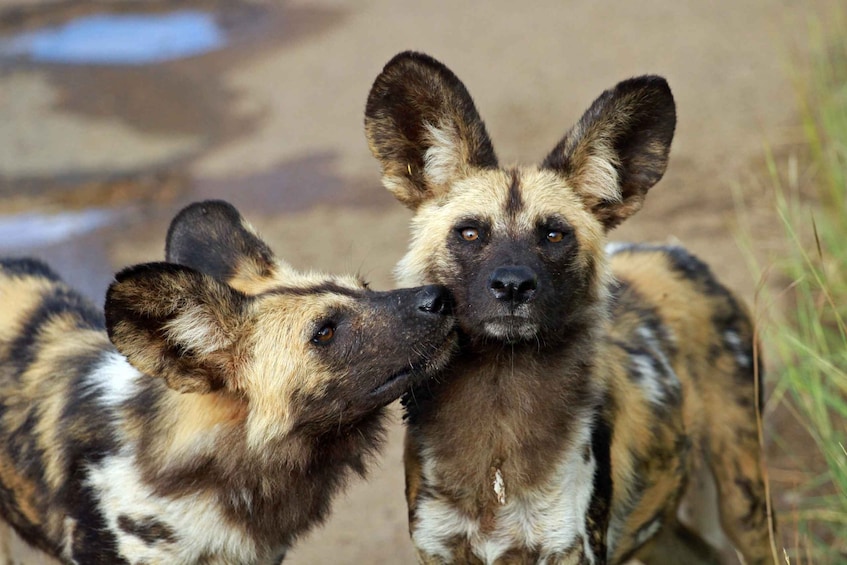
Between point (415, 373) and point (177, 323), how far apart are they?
1.87ft

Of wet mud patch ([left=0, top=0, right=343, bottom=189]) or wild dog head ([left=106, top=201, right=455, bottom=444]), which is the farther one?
wet mud patch ([left=0, top=0, right=343, bottom=189])

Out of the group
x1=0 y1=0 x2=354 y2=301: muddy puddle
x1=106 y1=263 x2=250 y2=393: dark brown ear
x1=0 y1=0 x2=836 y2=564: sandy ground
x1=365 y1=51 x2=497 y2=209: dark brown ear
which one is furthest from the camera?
x1=0 y1=0 x2=354 y2=301: muddy puddle

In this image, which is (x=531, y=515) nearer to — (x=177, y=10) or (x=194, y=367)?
(x=194, y=367)

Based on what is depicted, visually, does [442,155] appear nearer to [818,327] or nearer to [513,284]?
[513,284]

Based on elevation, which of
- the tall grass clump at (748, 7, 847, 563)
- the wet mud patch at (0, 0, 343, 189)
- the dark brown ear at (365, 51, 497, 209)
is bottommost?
the tall grass clump at (748, 7, 847, 563)

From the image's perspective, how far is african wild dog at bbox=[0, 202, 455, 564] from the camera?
273cm

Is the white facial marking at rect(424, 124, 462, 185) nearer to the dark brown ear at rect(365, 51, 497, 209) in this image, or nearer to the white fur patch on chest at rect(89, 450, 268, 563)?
the dark brown ear at rect(365, 51, 497, 209)

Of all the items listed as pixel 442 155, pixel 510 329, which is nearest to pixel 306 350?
pixel 510 329

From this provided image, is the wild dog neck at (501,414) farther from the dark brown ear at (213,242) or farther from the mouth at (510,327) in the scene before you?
the dark brown ear at (213,242)

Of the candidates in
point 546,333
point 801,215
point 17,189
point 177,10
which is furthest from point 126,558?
point 177,10

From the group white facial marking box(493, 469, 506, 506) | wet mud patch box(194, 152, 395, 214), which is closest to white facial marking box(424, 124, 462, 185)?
white facial marking box(493, 469, 506, 506)

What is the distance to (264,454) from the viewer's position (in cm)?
281

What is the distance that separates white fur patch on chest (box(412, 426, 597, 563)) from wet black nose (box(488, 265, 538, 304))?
442 millimetres

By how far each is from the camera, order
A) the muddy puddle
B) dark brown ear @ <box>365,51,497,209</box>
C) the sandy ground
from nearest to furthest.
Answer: dark brown ear @ <box>365,51,497,209</box> → the sandy ground → the muddy puddle
